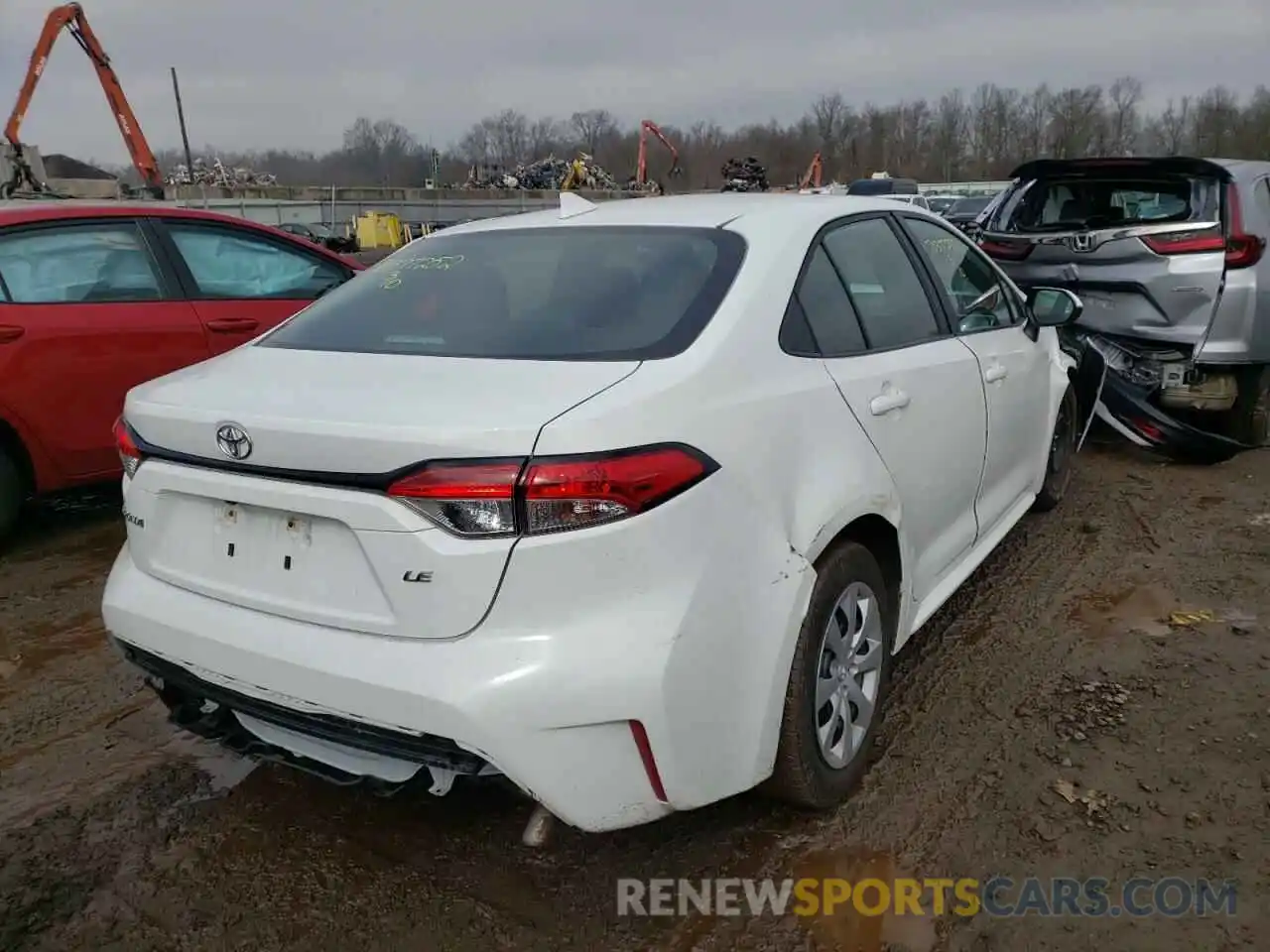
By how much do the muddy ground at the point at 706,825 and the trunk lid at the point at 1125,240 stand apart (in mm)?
2469

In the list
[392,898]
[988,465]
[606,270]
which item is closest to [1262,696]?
[988,465]

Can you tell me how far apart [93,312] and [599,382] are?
3565 mm

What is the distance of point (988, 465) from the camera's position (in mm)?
3596

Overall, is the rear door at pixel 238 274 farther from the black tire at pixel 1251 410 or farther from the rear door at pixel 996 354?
the black tire at pixel 1251 410

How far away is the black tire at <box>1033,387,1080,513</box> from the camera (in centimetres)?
481

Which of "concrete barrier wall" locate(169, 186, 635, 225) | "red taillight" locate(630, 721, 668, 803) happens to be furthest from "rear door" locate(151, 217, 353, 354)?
"concrete barrier wall" locate(169, 186, 635, 225)

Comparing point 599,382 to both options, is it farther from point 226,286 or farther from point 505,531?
→ point 226,286

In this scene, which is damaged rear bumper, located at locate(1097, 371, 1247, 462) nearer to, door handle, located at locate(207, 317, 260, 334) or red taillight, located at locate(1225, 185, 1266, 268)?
red taillight, located at locate(1225, 185, 1266, 268)

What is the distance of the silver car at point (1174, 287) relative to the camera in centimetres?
547

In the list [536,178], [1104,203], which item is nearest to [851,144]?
[536,178]

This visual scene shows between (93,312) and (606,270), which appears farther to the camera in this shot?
(93,312)

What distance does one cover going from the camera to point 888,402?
2746mm

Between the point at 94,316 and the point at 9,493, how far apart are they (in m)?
0.89

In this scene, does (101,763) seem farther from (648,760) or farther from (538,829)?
(648,760)
